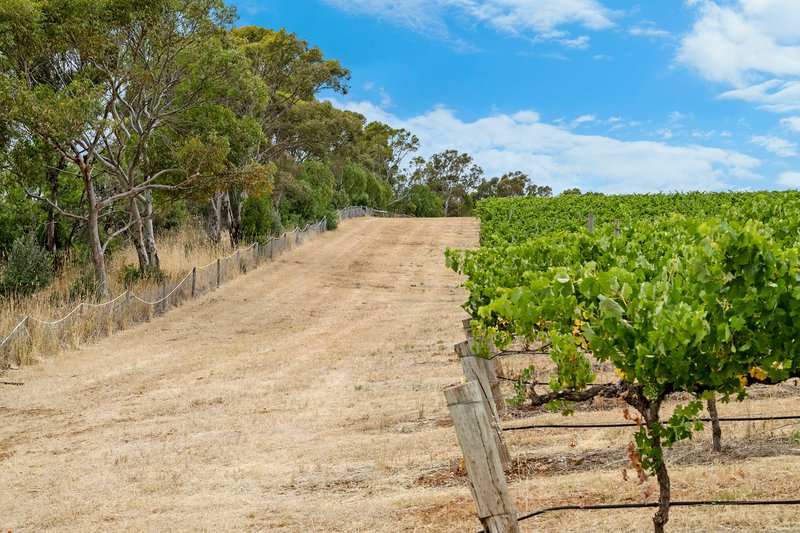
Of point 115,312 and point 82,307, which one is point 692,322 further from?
point 115,312

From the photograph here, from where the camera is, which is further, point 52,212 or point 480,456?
point 52,212

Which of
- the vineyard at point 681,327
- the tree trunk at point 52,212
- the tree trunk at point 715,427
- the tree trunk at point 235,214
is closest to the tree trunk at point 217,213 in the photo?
the tree trunk at point 235,214

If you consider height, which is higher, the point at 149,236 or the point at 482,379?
the point at 149,236

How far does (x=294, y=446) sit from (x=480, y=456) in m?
6.08

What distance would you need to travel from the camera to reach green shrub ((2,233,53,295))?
23.4 m

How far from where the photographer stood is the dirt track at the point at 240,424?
7.92m

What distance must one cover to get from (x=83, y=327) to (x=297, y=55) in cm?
2311

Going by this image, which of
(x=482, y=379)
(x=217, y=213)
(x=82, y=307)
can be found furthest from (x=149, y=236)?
(x=482, y=379)

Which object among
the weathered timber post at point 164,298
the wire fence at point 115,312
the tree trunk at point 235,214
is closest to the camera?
the wire fence at point 115,312

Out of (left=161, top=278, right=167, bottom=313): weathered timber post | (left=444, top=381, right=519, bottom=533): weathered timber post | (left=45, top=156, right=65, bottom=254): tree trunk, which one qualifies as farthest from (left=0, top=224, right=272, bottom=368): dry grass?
(left=444, top=381, right=519, bottom=533): weathered timber post

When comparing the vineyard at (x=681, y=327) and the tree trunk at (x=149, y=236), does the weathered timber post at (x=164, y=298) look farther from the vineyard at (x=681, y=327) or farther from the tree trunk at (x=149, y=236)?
the vineyard at (x=681, y=327)

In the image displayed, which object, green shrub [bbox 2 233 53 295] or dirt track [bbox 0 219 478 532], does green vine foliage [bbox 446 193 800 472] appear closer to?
dirt track [bbox 0 219 478 532]

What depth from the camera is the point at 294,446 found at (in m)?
10.2

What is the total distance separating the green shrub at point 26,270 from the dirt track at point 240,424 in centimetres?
435
